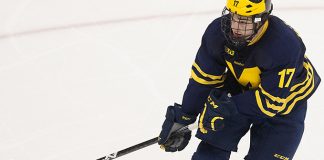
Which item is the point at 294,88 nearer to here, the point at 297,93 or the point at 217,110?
the point at 297,93

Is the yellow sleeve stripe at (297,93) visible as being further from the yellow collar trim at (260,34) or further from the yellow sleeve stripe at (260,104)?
the yellow collar trim at (260,34)

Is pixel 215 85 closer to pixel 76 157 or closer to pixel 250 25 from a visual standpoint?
pixel 250 25

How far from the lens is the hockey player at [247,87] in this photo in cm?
211

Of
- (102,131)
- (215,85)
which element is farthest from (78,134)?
(215,85)

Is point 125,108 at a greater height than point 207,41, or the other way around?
point 207,41

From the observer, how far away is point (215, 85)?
2459mm

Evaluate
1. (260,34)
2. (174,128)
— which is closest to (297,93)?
(260,34)

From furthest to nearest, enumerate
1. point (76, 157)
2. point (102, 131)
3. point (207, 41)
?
point (102, 131)
point (76, 157)
point (207, 41)

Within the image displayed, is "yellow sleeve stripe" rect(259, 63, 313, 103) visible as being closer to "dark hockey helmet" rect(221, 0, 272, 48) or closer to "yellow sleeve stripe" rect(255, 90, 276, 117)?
"yellow sleeve stripe" rect(255, 90, 276, 117)

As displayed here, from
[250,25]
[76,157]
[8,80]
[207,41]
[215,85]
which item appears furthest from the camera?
[8,80]

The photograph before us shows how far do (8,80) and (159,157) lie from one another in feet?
4.10

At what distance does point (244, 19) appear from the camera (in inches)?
81.3

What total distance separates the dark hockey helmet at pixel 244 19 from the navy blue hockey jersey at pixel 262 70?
0.27ft

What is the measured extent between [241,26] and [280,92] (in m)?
0.33
